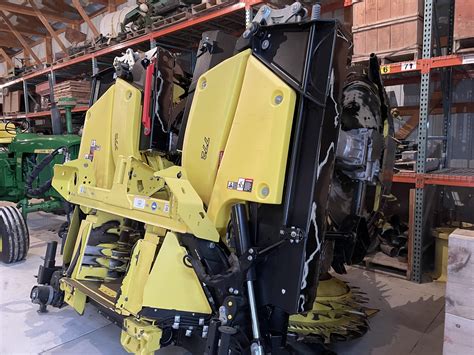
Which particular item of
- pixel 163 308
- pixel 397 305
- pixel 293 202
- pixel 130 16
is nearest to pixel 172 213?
pixel 163 308

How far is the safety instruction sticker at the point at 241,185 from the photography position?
1532 mm

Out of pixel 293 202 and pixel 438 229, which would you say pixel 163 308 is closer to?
pixel 293 202

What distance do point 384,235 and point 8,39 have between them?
11407 millimetres

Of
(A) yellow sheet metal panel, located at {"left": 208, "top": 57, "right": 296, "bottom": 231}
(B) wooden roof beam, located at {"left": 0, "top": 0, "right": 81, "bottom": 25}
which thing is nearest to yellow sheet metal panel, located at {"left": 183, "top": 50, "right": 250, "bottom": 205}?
(A) yellow sheet metal panel, located at {"left": 208, "top": 57, "right": 296, "bottom": 231}

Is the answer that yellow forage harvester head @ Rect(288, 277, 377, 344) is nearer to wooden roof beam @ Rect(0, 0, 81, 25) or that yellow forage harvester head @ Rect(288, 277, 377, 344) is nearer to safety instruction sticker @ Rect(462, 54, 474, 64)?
safety instruction sticker @ Rect(462, 54, 474, 64)

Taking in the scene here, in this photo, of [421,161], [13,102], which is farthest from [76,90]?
[421,161]

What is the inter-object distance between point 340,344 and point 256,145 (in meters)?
1.50

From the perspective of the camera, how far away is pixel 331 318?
219cm

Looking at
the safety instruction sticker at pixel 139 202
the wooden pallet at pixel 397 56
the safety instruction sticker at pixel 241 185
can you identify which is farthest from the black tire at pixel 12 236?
the wooden pallet at pixel 397 56

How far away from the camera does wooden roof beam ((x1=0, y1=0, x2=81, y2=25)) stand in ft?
25.3

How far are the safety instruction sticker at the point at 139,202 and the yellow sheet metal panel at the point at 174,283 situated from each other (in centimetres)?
24

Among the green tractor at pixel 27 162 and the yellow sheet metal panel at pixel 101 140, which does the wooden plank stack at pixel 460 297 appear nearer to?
the yellow sheet metal panel at pixel 101 140

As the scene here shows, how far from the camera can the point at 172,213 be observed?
167 cm

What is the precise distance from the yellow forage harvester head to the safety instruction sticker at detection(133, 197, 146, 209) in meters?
1.00
